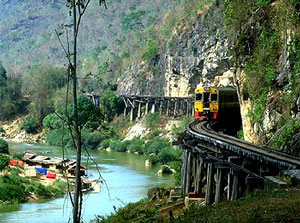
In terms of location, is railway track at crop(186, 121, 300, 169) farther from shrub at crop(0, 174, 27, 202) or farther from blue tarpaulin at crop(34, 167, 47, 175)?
blue tarpaulin at crop(34, 167, 47, 175)

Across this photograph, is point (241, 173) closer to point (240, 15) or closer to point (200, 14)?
point (240, 15)

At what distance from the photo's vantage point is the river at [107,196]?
34.7 meters

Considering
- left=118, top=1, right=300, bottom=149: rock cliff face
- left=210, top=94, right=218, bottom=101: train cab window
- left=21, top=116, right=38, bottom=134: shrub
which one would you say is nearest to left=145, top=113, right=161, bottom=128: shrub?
left=118, top=1, right=300, bottom=149: rock cliff face

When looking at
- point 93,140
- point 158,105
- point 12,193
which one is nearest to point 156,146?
point 93,140

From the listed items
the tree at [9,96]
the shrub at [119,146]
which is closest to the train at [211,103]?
the shrub at [119,146]

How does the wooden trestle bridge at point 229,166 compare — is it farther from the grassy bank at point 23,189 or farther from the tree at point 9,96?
the tree at point 9,96

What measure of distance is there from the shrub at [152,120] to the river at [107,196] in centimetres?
1772

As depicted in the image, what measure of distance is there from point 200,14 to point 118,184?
129ft

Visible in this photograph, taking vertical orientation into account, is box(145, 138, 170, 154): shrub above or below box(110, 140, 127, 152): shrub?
above

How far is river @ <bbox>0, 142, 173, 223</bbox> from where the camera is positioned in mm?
34688

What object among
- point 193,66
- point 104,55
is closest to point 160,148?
point 193,66

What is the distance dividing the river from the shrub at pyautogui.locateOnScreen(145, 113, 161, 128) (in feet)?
58.1

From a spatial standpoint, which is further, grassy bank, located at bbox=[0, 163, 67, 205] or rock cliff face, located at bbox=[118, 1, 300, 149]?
grassy bank, located at bbox=[0, 163, 67, 205]

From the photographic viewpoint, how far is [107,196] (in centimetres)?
4209
